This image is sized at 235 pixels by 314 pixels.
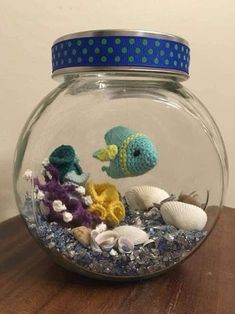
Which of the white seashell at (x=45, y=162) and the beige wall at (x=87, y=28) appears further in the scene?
the beige wall at (x=87, y=28)

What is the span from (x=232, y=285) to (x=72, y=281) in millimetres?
155

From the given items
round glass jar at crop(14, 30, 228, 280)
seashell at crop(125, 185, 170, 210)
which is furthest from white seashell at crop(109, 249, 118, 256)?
seashell at crop(125, 185, 170, 210)

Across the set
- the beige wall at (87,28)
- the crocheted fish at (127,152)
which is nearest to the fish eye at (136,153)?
the crocheted fish at (127,152)

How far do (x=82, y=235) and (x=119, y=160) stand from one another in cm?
8

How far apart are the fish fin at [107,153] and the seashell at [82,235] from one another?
8 cm

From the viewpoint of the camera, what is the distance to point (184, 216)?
0.42 meters

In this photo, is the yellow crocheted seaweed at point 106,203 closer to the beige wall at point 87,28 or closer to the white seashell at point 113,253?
the white seashell at point 113,253

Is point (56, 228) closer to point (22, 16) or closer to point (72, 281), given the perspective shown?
point (72, 281)

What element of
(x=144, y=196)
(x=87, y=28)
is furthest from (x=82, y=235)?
(x=87, y=28)

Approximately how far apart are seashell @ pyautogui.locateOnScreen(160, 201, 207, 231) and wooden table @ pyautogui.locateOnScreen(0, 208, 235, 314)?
50 millimetres

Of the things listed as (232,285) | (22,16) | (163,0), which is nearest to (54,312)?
(232,285)

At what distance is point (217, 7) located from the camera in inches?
29.4

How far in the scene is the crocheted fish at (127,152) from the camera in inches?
16.2

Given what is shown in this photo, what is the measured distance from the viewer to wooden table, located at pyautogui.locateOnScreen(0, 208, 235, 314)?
353mm
